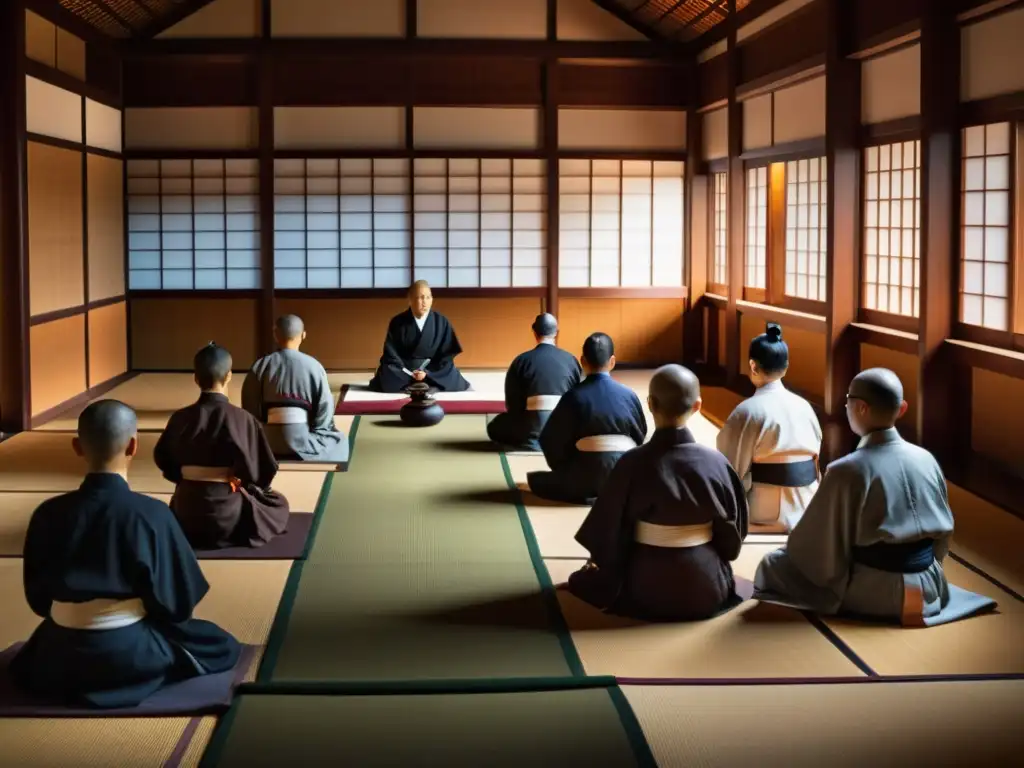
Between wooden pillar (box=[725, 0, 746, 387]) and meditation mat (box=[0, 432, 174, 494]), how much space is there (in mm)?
4563

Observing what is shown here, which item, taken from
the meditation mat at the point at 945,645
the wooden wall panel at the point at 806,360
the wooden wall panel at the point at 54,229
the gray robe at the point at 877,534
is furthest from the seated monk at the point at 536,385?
the wooden wall panel at the point at 54,229

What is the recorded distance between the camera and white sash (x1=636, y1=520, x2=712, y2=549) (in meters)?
4.15

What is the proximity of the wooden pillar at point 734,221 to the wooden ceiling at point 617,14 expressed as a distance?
1.58ft

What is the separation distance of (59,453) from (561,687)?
4578mm

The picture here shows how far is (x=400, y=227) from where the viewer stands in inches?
454

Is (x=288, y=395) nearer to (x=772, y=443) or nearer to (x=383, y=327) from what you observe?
(x=772, y=443)

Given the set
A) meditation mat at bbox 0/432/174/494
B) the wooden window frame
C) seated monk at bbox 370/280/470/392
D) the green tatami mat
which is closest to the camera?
the green tatami mat

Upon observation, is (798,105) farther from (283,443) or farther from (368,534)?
(368,534)

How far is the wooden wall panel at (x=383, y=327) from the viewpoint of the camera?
1141 cm

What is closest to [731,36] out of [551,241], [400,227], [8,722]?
[551,241]

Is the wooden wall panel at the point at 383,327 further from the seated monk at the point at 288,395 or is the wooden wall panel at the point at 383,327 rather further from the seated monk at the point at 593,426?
the seated monk at the point at 593,426

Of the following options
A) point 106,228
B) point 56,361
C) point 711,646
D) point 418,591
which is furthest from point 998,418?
point 106,228

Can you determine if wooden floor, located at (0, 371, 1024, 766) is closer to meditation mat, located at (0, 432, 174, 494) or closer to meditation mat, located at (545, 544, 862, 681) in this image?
meditation mat, located at (545, 544, 862, 681)

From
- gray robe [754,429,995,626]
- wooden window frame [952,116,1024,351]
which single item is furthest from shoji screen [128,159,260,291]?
gray robe [754,429,995,626]
